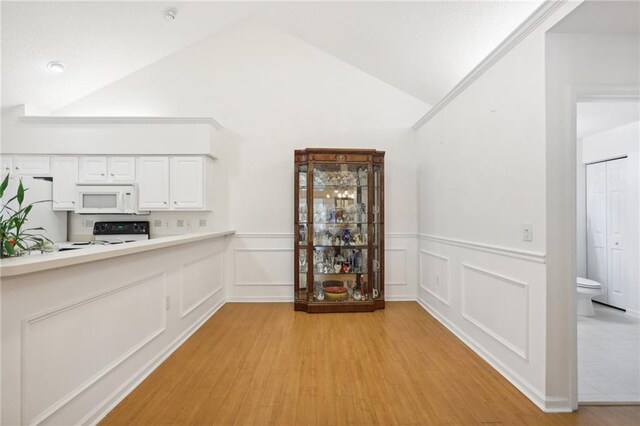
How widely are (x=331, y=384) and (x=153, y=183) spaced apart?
130 inches

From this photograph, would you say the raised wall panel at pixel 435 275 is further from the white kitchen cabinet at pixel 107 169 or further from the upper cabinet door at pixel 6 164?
the upper cabinet door at pixel 6 164

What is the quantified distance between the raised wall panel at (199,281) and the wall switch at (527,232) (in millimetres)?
2890

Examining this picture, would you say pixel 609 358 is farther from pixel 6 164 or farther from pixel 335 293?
pixel 6 164

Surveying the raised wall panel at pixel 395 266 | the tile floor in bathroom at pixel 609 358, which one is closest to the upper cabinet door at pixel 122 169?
the raised wall panel at pixel 395 266

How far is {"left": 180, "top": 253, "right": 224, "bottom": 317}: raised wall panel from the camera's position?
3.04 metres

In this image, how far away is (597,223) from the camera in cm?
432

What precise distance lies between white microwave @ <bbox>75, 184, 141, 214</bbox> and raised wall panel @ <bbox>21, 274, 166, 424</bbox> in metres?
2.02

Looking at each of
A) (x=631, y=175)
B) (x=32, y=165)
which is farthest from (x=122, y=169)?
(x=631, y=175)

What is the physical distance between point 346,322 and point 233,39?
13.3 ft

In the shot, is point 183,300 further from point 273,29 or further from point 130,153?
point 273,29

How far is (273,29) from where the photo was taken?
4320 millimetres

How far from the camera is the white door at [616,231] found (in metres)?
3.93

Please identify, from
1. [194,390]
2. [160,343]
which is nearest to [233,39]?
[160,343]

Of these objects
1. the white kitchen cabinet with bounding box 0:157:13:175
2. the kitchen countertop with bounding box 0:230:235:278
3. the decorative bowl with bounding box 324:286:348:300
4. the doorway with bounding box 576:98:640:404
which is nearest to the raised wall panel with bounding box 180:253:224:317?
the kitchen countertop with bounding box 0:230:235:278
